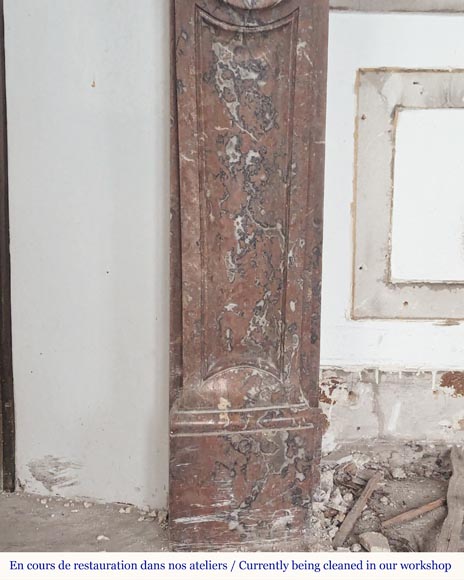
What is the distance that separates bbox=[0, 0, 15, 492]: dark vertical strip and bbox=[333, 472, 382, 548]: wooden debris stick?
4.02ft

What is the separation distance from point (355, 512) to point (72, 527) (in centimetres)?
102

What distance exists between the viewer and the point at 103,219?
208 cm

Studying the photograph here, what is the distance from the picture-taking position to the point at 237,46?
72.1 inches

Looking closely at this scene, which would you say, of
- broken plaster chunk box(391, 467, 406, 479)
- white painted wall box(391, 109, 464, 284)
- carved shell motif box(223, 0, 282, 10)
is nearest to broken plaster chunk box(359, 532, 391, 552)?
broken plaster chunk box(391, 467, 406, 479)

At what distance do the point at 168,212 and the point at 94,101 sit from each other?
44 centimetres

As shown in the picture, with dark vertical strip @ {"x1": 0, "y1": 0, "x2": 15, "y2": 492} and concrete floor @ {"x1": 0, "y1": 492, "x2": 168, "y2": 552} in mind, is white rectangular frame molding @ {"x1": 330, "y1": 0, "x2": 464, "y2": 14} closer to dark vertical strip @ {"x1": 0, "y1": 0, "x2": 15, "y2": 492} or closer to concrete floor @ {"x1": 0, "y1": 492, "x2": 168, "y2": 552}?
dark vertical strip @ {"x1": 0, "y1": 0, "x2": 15, "y2": 492}

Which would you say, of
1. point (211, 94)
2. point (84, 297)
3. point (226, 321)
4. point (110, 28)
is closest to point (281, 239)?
point (226, 321)

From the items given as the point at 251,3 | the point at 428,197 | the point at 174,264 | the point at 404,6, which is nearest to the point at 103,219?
the point at 174,264

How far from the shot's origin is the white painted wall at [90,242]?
6.54ft

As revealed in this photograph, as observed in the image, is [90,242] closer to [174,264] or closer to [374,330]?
[174,264]

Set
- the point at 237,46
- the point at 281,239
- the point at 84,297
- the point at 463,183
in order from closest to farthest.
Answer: the point at 237,46 → the point at 281,239 → the point at 84,297 → the point at 463,183

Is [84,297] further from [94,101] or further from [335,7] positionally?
[335,7]

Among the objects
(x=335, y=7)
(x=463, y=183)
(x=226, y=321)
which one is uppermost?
(x=335, y=7)

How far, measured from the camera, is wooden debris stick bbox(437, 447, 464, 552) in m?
2.01
